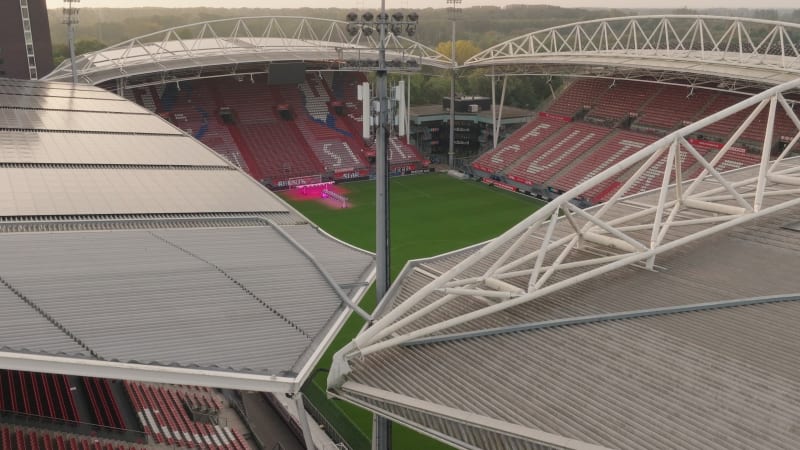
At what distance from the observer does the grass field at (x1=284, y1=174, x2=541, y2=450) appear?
120 feet

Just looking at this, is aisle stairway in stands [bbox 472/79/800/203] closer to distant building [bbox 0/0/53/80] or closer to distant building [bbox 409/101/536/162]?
distant building [bbox 409/101/536/162]

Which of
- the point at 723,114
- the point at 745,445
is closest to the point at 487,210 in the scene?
the point at 723,114

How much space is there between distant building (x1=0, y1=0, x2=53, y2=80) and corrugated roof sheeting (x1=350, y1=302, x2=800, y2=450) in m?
41.6

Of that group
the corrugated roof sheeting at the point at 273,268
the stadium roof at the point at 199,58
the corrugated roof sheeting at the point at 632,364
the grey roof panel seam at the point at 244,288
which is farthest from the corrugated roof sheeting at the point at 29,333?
the stadium roof at the point at 199,58

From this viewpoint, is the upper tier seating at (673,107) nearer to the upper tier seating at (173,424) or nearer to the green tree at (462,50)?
the upper tier seating at (173,424)

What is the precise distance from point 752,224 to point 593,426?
11.2m

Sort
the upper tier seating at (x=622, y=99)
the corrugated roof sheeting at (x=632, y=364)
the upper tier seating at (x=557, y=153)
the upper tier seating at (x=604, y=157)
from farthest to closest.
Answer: the upper tier seating at (x=622, y=99)
the upper tier seating at (x=557, y=153)
the upper tier seating at (x=604, y=157)
the corrugated roof sheeting at (x=632, y=364)

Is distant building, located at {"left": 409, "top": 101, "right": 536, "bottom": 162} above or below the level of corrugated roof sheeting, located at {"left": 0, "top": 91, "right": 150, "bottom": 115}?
below

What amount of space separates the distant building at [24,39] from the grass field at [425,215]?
19226 mm

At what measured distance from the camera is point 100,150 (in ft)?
79.4

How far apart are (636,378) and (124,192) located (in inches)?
576

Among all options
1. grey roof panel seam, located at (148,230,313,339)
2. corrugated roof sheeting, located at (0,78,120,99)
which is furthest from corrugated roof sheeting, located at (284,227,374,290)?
corrugated roof sheeting, located at (0,78,120,99)

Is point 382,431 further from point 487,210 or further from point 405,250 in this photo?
point 487,210

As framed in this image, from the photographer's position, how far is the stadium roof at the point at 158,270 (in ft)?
34.6
